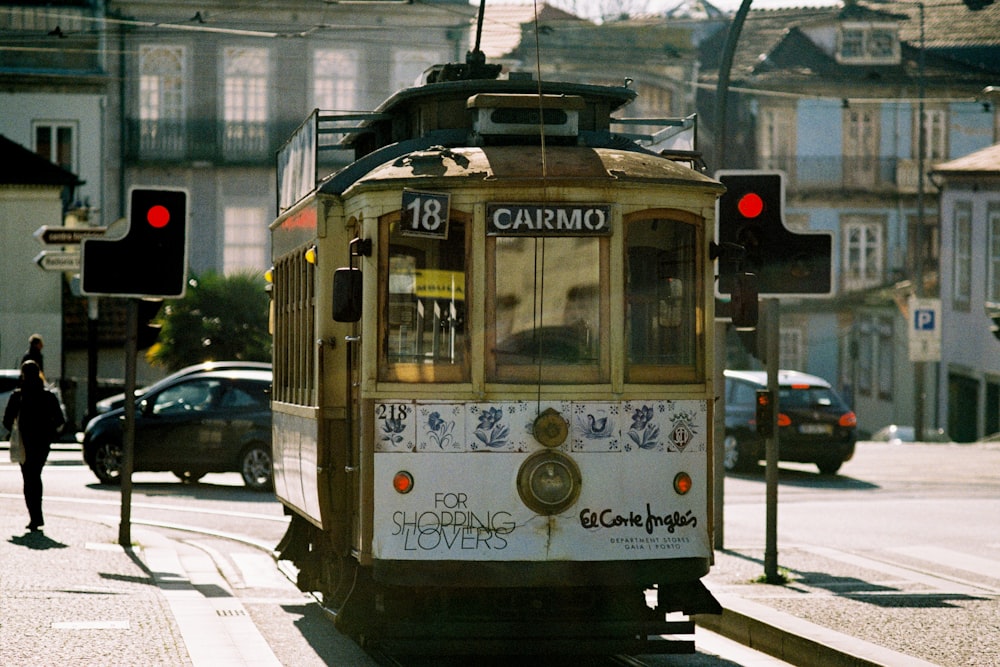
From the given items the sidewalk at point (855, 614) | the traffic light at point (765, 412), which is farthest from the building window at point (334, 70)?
the traffic light at point (765, 412)

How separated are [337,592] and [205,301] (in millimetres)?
24710

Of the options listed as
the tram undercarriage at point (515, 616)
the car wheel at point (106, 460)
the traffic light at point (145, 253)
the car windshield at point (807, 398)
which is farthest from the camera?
the car windshield at point (807, 398)

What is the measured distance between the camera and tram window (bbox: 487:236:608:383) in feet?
29.3

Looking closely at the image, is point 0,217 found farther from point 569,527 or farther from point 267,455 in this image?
point 569,527

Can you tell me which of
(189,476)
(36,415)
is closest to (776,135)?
(189,476)

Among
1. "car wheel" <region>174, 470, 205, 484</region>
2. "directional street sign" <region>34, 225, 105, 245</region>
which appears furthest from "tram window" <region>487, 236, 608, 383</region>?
"directional street sign" <region>34, 225, 105, 245</region>

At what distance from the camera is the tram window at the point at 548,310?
892 cm

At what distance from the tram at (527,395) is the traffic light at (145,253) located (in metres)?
5.94

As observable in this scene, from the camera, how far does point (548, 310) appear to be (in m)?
8.94

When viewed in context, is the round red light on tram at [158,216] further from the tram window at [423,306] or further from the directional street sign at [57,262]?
the directional street sign at [57,262]

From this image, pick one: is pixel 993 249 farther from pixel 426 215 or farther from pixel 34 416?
pixel 426 215

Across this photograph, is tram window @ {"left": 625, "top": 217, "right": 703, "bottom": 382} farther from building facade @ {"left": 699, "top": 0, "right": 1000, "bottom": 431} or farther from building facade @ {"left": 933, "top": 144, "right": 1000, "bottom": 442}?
building facade @ {"left": 699, "top": 0, "right": 1000, "bottom": 431}

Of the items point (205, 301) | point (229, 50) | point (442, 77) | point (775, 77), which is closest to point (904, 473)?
point (205, 301)

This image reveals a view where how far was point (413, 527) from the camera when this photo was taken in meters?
8.85
